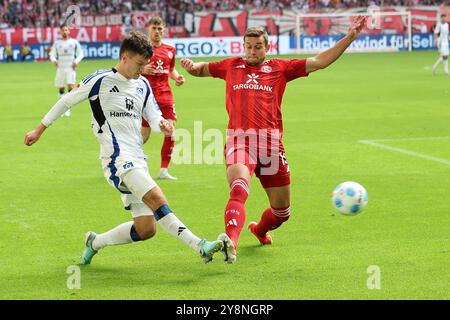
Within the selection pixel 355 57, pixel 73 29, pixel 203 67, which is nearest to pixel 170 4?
pixel 73 29

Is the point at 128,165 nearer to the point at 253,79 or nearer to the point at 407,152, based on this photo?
the point at 253,79

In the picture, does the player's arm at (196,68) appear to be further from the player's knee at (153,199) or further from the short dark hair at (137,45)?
the player's knee at (153,199)

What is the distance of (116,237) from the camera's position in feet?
26.2

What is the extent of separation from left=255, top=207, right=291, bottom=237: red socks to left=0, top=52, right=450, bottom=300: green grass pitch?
0.20 meters

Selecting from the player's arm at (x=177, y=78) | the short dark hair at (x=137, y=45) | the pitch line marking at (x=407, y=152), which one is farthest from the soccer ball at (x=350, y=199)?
the pitch line marking at (x=407, y=152)

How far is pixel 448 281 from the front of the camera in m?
7.29

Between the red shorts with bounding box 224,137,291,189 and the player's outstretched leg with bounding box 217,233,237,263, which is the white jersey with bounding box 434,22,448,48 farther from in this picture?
the player's outstretched leg with bounding box 217,233,237,263

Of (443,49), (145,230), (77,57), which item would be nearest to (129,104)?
(145,230)

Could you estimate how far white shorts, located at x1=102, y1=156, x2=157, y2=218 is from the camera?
760 centimetres

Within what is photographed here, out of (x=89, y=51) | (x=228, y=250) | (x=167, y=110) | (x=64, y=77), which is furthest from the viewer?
(x=89, y=51)

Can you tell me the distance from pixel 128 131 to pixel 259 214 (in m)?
2.99

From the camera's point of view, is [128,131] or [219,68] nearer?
[128,131]

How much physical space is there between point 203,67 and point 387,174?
4809mm

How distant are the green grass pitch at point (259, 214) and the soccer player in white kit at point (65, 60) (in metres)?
3.36
